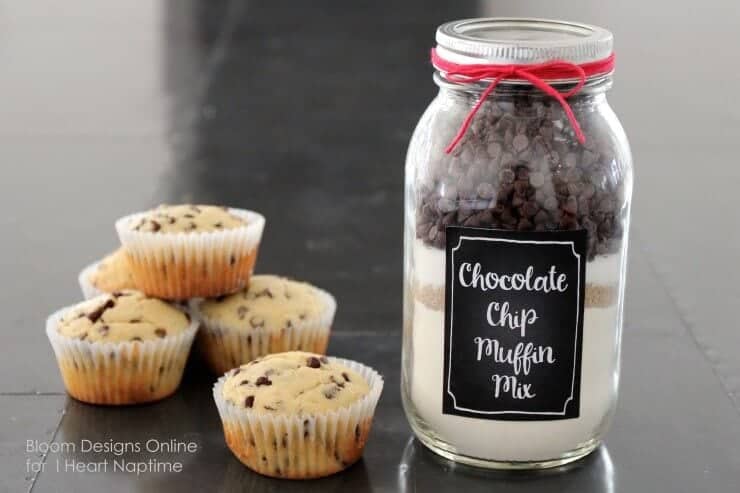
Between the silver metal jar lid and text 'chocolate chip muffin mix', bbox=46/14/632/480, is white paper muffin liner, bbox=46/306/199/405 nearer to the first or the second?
text 'chocolate chip muffin mix', bbox=46/14/632/480

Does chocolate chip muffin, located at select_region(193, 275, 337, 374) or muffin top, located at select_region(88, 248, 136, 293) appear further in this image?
muffin top, located at select_region(88, 248, 136, 293)

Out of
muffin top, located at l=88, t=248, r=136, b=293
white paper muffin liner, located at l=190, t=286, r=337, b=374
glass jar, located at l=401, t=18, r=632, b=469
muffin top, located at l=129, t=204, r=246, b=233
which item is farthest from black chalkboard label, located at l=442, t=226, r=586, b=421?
muffin top, located at l=88, t=248, r=136, b=293

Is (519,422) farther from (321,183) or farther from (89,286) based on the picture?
(321,183)

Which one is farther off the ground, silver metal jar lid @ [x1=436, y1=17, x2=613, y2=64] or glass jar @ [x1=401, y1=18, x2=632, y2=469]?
silver metal jar lid @ [x1=436, y1=17, x2=613, y2=64]

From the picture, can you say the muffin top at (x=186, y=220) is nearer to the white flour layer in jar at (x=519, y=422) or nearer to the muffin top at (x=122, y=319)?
the muffin top at (x=122, y=319)

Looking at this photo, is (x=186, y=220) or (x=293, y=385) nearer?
(x=293, y=385)

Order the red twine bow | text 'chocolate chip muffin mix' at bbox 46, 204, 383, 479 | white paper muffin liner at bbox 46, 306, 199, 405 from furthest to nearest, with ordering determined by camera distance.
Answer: white paper muffin liner at bbox 46, 306, 199, 405 → text 'chocolate chip muffin mix' at bbox 46, 204, 383, 479 → the red twine bow

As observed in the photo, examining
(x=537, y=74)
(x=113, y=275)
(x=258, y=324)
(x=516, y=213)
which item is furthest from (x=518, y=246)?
(x=113, y=275)
